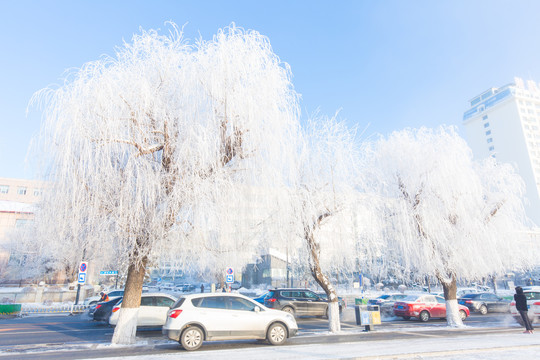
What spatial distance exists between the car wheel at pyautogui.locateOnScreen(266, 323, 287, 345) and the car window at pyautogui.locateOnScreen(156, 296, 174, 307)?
5486 mm

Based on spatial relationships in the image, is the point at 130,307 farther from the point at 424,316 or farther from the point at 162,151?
the point at 424,316

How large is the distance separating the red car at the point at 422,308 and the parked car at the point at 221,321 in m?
10.2

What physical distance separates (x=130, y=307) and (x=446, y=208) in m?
13.2

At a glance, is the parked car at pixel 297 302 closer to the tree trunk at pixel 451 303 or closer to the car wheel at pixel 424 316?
the car wheel at pixel 424 316

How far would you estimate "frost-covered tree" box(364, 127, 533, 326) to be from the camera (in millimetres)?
13758

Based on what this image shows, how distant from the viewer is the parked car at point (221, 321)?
8.98 meters

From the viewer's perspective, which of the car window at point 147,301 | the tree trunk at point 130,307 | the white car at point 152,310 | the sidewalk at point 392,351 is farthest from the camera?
the car window at point 147,301

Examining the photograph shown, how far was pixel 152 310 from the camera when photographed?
12812 mm

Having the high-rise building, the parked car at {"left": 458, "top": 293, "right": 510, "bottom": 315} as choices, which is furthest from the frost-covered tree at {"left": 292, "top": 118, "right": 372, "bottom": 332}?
the high-rise building

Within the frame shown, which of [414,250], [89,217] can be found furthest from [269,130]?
[414,250]

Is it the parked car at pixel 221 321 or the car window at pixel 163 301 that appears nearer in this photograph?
the parked car at pixel 221 321

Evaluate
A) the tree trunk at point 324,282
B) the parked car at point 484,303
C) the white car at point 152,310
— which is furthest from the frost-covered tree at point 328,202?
the parked car at point 484,303

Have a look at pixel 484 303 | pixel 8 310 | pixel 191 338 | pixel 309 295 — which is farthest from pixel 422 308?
pixel 8 310

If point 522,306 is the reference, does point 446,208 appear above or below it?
above
